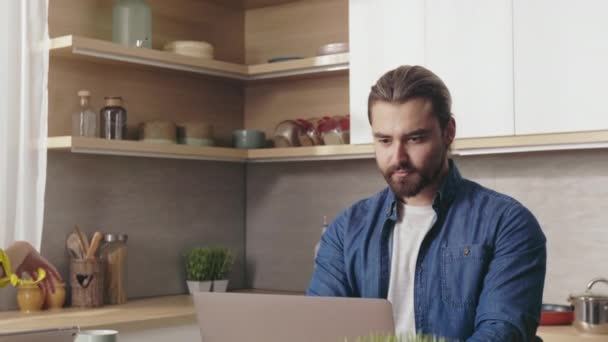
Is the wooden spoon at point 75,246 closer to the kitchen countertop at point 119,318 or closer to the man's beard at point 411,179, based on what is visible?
the kitchen countertop at point 119,318

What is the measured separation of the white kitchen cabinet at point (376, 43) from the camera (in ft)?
12.2

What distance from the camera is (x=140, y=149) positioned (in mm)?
3797

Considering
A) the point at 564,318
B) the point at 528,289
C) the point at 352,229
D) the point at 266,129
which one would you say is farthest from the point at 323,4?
the point at 528,289

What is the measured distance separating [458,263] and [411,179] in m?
0.22

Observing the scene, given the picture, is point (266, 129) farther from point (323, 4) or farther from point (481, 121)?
point (481, 121)

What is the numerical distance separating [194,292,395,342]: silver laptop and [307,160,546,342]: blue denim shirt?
415 millimetres

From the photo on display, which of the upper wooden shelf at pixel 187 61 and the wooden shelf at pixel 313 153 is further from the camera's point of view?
the wooden shelf at pixel 313 153

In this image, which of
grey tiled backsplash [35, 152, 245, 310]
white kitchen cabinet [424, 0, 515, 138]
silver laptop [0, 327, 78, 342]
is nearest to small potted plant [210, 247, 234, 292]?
grey tiled backsplash [35, 152, 245, 310]

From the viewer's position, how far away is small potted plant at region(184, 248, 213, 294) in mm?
4234

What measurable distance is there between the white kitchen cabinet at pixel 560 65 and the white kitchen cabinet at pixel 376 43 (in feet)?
1.42

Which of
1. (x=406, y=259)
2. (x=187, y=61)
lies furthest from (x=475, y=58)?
(x=406, y=259)

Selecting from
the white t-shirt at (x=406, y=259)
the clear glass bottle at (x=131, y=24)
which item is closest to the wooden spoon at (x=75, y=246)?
the clear glass bottle at (x=131, y=24)

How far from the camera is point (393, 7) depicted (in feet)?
12.4

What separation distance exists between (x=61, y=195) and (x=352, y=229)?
183cm
